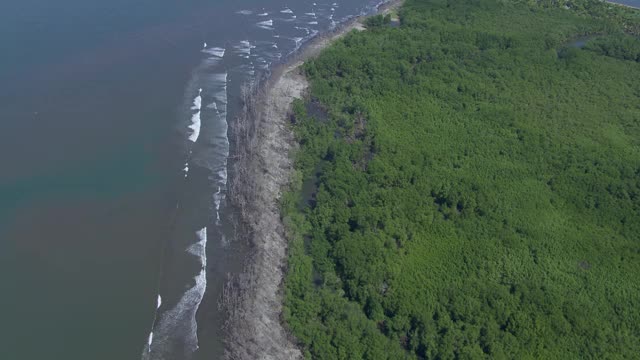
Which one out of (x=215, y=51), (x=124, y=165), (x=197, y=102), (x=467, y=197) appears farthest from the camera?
(x=215, y=51)

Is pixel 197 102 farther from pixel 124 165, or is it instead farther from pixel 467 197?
pixel 467 197

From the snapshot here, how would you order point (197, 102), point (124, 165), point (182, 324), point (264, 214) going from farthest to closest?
point (197, 102), point (124, 165), point (264, 214), point (182, 324)

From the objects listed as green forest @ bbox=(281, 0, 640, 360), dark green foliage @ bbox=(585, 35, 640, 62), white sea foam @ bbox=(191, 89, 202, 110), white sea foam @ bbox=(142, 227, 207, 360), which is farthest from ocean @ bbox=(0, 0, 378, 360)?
dark green foliage @ bbox=(585, 35, 640, 62)

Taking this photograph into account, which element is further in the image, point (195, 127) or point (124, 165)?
point (195, 127)

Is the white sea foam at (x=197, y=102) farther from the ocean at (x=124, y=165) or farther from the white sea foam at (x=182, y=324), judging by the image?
the white sea foam at (x=182, y=324)

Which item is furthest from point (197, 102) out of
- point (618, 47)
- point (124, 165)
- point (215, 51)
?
point (618, 47)

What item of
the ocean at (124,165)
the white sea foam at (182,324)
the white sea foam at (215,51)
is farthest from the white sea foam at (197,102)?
the white sea foam at (182,324)

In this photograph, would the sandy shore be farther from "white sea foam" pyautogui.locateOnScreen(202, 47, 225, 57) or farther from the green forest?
"white sea foam" pyautogui.locateOnScreen(202, 47, 225, 57)
